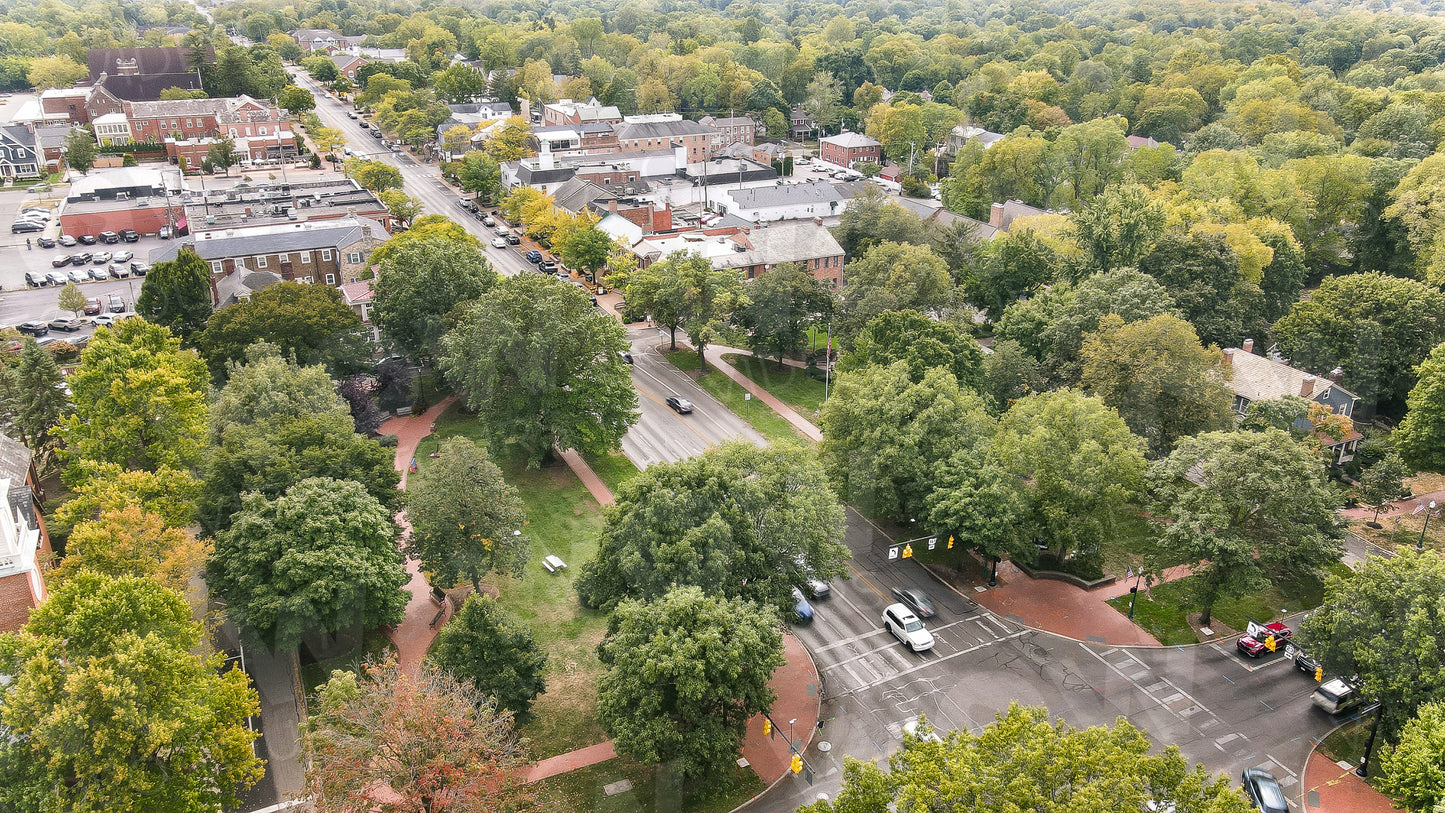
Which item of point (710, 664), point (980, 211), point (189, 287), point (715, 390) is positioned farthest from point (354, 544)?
point (980, 211)

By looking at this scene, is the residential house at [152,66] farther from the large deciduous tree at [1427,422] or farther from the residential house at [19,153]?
the large deciduous tree at [1427,422]

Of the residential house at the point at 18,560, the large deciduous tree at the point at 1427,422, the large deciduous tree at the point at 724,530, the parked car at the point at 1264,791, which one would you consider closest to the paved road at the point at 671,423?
the large deciduous tree at the point at 724,530

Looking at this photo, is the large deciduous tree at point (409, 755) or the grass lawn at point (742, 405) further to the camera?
the grass lawn at point (742, 405)

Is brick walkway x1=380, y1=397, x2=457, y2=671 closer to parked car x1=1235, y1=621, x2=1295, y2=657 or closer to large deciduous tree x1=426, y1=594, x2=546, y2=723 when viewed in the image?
large deciduous tree x1=426, y1=594, x2=546, y2=723

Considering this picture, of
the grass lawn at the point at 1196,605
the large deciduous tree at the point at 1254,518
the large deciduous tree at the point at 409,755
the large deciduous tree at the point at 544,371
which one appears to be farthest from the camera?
the large deciduous tree at the point at 544,371

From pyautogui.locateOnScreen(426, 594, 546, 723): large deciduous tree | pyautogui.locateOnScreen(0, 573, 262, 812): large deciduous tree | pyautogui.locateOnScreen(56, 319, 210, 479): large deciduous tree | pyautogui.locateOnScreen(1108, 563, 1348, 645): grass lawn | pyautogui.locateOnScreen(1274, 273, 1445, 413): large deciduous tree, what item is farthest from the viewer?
pyautogui.locateOnScreen(1274, 273, 1445, 413): large deciduous tree

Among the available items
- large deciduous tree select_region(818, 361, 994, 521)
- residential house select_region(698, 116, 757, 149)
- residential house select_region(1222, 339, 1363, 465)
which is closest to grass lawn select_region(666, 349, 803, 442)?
large deciduous tree select_region(818, 361, 994, 521)

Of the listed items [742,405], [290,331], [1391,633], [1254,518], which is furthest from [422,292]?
[1391,633]
